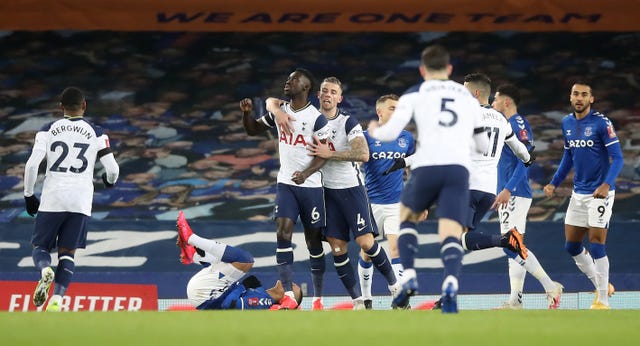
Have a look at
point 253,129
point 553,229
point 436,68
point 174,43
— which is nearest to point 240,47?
point 174,43

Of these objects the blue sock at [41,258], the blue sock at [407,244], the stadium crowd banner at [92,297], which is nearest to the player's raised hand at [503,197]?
the blue sock at [407,244]

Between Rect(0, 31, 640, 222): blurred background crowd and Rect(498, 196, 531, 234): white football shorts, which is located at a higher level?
Rect(0, 31, 640, 222): blurred background crowd

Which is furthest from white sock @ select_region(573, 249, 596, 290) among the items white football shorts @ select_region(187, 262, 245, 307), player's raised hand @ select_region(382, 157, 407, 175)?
white football shorts @ select_region(187, 262, 245, 307)

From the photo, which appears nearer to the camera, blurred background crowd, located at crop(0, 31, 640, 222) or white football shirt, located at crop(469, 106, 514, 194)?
white football shirt, located at crop(469, 106, 514, 194)

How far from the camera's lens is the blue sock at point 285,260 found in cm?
1043

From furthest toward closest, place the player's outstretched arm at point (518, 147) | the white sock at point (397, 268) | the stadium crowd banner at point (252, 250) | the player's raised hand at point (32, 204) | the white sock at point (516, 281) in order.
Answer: the stadium crowd banner at point (252, 250)
the white sock at point (397, 268)
the white sock at point (516, 281)
the player's outstretched arm at point (518, 147)
the player's raised hand at point (32, 204)

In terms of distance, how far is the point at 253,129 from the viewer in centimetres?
1063

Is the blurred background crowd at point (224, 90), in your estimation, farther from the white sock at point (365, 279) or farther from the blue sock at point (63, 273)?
the blue sock at point (63, 273)

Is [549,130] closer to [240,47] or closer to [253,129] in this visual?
[240,47]

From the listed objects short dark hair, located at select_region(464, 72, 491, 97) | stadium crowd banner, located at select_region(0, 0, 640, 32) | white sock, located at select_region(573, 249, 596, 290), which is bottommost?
white sock, located at select_region(573, 249, 596, 290)

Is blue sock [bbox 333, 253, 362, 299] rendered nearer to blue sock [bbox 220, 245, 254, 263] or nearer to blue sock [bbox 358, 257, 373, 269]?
blue sock [bbox 358, 257, 373, 269]

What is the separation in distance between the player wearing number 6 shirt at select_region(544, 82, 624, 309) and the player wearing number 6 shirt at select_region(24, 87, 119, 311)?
5.09m

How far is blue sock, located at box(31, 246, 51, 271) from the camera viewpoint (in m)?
10.00

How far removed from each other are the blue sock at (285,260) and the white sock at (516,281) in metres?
2.80
